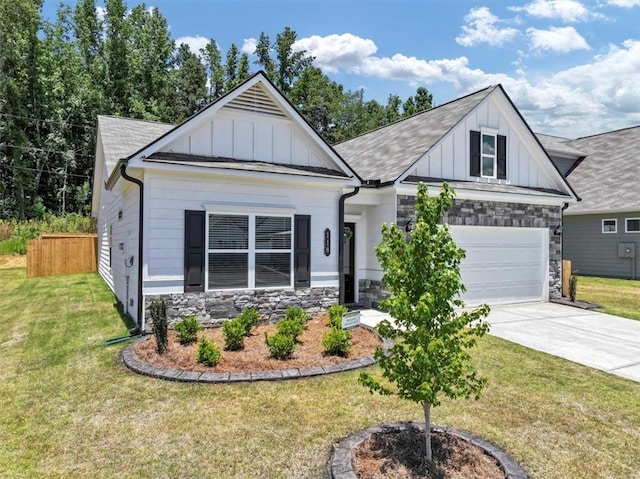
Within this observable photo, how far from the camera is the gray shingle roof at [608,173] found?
17594 millimetres

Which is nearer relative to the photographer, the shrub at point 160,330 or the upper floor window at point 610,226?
the shrub at point 160,330

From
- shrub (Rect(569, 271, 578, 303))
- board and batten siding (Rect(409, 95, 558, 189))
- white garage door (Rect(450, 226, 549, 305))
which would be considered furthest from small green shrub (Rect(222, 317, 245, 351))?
shrub (Rect(569, 271, 578, 303))

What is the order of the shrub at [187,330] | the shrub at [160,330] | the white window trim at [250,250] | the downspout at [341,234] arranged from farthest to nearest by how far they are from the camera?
the downspout at [341,234], the white window trim at [250,250], the shrub at [187,330], the shrub at [160,330]

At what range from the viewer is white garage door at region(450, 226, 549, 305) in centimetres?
1102

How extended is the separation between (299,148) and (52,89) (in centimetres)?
2844

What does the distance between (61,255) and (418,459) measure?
18950 millimetres

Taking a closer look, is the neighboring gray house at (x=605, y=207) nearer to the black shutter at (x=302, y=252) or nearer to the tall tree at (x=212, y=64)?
the black shutter at (x=302, y=252)

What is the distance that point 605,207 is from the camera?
17.5 meters

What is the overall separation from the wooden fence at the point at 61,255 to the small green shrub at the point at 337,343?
15.7m

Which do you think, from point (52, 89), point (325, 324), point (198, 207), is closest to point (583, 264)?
point (325, 324)

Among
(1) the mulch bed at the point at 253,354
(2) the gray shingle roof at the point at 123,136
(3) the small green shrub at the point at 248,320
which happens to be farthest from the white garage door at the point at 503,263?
(2) the gray shingle roof at the point at 123,136

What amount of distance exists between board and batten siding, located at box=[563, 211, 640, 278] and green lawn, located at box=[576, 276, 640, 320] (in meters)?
0.69

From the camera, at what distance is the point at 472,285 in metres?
11.1

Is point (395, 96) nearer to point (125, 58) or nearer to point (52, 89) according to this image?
point (125, 58)
